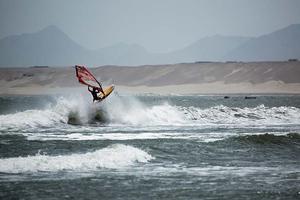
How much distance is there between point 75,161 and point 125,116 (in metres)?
25.5

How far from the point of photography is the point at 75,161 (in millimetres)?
25828

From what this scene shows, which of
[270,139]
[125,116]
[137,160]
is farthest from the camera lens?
[125,116]

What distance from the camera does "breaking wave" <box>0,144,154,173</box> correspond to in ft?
80.3

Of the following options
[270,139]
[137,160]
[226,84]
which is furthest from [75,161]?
[226,84]

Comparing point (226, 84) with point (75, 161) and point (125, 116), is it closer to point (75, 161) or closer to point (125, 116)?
point (125, 116)

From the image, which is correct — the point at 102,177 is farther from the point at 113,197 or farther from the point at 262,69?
the point at 262,69

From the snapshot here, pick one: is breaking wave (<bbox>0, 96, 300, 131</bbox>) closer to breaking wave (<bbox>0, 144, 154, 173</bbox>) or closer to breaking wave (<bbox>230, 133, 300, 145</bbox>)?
breaking wave (<bbox>230, 133, 300, 145</bbox>)

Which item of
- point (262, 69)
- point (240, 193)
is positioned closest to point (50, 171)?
point (240, 193)

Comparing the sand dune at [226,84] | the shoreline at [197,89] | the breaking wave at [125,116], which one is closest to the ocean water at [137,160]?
the breaking wave at [125,116]

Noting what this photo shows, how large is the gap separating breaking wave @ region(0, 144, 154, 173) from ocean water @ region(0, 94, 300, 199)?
0.04 m

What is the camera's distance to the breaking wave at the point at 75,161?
80.3 feet

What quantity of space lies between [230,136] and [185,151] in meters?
7.71

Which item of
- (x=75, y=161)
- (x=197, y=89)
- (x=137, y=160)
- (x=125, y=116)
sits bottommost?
(x=137, y=160)

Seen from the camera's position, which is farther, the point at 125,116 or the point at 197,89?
the point at 197,89
